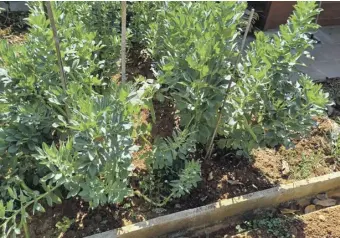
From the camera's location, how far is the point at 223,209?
2.96 meters

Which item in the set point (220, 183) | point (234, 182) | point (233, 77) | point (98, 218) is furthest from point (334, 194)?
point (98, 218)

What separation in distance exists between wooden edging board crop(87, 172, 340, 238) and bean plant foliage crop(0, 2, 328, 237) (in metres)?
0.17

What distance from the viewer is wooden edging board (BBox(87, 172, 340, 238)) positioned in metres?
2.73

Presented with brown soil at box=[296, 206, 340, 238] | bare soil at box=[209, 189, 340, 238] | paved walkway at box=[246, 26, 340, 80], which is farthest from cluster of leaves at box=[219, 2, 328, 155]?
paved walkway at box=[246, 26, 340, 80]

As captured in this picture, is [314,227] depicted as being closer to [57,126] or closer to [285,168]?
[285,168]

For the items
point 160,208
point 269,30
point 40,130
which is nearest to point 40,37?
point 40,130

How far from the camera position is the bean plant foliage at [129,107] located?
2.33m

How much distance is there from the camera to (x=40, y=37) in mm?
2523

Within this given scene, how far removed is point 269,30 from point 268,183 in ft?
8.94

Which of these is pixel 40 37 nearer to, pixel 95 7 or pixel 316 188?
pixel 95 7


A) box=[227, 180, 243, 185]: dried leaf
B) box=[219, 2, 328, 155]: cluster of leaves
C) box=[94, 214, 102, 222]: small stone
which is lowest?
box=[94, 214, 102, 222]: small stone

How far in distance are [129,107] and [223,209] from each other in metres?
1.14

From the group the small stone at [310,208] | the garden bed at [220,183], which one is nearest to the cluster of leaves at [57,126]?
the garden bed at [220,183]

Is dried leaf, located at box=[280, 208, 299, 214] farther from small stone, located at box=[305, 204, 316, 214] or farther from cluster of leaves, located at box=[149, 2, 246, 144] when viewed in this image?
cluster of leaves, located at box=[149, 2, 246, 144]
